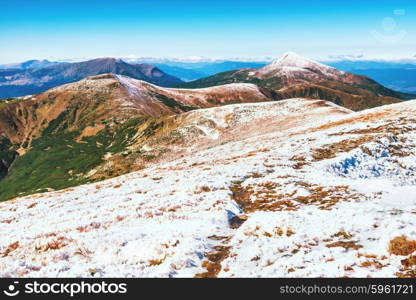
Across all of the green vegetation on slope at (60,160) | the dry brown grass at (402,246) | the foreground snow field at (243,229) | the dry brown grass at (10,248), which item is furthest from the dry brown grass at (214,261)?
the green vegetation on slope at (60,160)

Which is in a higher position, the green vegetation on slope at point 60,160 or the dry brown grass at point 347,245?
the dry brown grass at point 347,245

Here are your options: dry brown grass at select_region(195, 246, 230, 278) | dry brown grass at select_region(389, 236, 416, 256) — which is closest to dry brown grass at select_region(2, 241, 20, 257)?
dry brown grass at select_region(195, 246, 230, 278)

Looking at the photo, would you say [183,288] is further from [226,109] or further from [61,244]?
[226,109]

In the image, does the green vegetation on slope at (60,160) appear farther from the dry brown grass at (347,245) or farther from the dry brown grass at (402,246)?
the dry brown grass at (402,246)

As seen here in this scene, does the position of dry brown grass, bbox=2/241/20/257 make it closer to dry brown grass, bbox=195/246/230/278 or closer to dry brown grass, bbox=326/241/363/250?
dry brown grass, bbox=195/246/230/278

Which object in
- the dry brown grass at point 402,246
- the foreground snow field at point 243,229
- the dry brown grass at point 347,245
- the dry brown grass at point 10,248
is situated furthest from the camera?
the dry brown grass at point 10,248

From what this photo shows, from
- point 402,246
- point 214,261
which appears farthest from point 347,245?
point 214,261

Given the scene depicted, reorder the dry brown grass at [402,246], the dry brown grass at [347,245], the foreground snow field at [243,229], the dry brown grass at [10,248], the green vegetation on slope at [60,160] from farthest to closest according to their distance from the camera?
the green vegetation on slope at [60,160]
the dry brown grass at [10,248]
the dry brown grass at [347,245]
the foreground snow field at [243,229]
the dry brown grass at [402,246]

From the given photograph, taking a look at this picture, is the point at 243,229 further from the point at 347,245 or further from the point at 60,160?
the point at 60,160

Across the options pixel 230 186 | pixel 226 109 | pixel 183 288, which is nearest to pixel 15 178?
pixel 226 109
